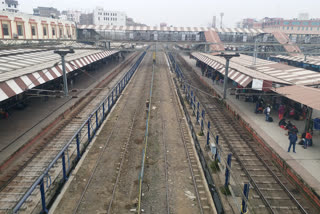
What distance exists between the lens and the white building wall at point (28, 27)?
120 ft

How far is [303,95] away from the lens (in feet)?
57.8

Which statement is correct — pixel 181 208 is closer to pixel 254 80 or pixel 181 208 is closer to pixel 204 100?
pixel 254 80

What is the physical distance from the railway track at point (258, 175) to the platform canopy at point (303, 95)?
13.4ft

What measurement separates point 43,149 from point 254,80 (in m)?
17.2

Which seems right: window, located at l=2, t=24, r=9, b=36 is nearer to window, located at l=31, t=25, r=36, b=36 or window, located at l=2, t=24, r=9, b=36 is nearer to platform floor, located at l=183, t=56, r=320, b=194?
window, located at l=31, t=25, r=36, b=36

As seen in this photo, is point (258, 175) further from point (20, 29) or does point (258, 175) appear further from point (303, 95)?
point (20, 29)

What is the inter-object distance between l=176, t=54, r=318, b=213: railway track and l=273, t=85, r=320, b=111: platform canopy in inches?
161

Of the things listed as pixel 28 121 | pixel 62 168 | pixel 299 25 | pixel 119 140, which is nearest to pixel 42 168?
pixel 62 168

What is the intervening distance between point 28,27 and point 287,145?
1699 inches

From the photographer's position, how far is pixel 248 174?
1343 centimetres

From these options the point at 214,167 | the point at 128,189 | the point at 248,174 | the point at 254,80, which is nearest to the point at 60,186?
the point at 128,189

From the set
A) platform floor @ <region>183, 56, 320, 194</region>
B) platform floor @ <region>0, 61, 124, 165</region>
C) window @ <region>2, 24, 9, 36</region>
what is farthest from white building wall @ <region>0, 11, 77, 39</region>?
platform floor @ <region>183, 56, 320, 194</region>

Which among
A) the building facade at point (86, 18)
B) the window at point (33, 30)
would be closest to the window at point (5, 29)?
the window at point (33, 30)

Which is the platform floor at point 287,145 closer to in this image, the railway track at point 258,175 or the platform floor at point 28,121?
the railway track at point 258,175
